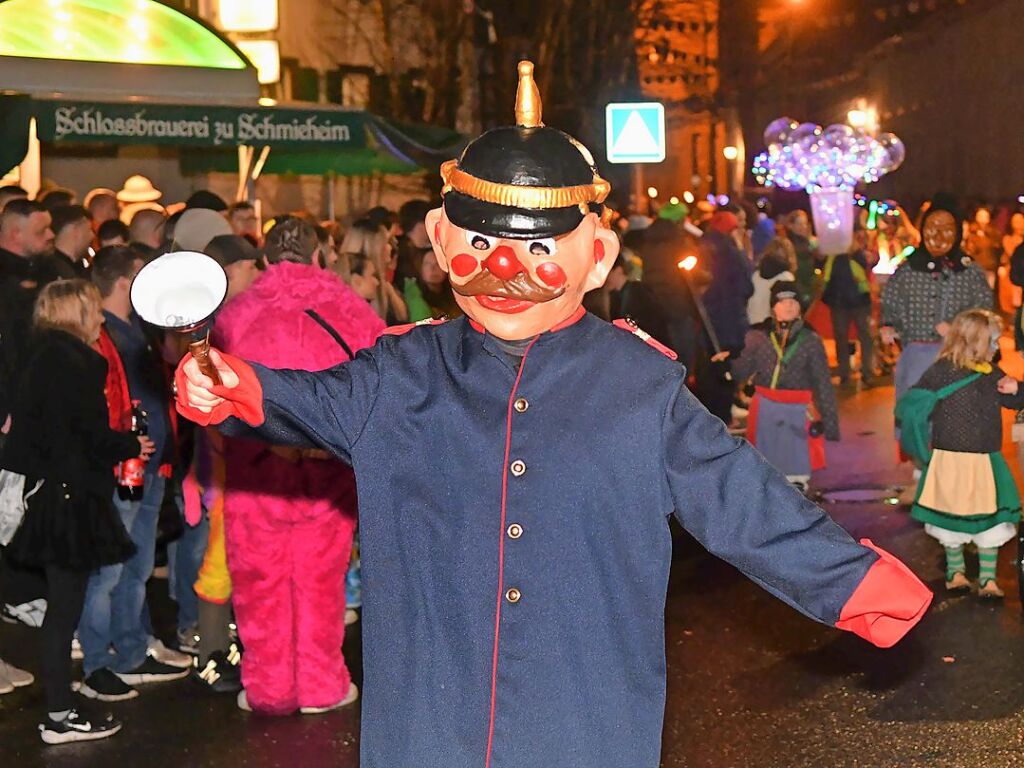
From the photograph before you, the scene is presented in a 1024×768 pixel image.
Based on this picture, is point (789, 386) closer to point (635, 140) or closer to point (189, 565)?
point (189, 565)

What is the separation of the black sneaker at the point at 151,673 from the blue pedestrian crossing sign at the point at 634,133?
13126 mm

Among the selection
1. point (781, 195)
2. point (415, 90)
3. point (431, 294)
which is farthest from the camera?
point (781, 195)

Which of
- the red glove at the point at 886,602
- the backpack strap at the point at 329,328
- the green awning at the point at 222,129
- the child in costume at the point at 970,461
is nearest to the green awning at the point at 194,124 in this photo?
the green awning at the point at 222,129

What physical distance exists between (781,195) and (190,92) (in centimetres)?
2946

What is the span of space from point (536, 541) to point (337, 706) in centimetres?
368

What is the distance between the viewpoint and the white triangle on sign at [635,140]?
19.9m

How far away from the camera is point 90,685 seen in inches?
287

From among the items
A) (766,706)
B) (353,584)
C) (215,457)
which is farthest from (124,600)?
(766,706)

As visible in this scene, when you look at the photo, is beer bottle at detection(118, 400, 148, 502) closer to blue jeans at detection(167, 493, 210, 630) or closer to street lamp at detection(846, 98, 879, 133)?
blue jeans at detection(167, 493, 210, 630)

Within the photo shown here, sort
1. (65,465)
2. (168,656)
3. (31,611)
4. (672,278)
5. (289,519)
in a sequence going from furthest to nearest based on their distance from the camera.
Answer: (672,278) → (31,611) → (168,656) → (289,519) → (65,465)

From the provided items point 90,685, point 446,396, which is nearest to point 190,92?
point 90,685

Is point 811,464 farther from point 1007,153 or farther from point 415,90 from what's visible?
point 1007,153

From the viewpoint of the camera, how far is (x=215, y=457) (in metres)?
7.27

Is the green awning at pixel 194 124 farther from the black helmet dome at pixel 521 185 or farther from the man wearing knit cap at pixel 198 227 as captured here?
the black helmet dome at pixel 521 185
